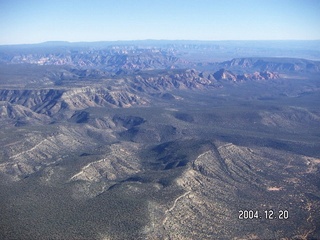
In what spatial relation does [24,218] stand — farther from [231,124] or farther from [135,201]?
[231,124]

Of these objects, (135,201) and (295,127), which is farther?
(295,127)

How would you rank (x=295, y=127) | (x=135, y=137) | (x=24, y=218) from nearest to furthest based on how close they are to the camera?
(x=24, y=218), (x=135, y=137), (x=295, y=127)

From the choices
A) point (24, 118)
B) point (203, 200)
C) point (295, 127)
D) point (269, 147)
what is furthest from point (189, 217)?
point (24, 118)

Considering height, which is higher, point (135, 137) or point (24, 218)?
point (24, 218)

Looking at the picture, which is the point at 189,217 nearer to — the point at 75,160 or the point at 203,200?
the point at 203,200

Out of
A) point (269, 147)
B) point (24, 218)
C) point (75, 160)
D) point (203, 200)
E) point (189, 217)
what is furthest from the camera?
point (269, 147)

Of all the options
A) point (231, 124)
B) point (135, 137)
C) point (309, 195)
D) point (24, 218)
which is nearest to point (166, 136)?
point (135, 137)
